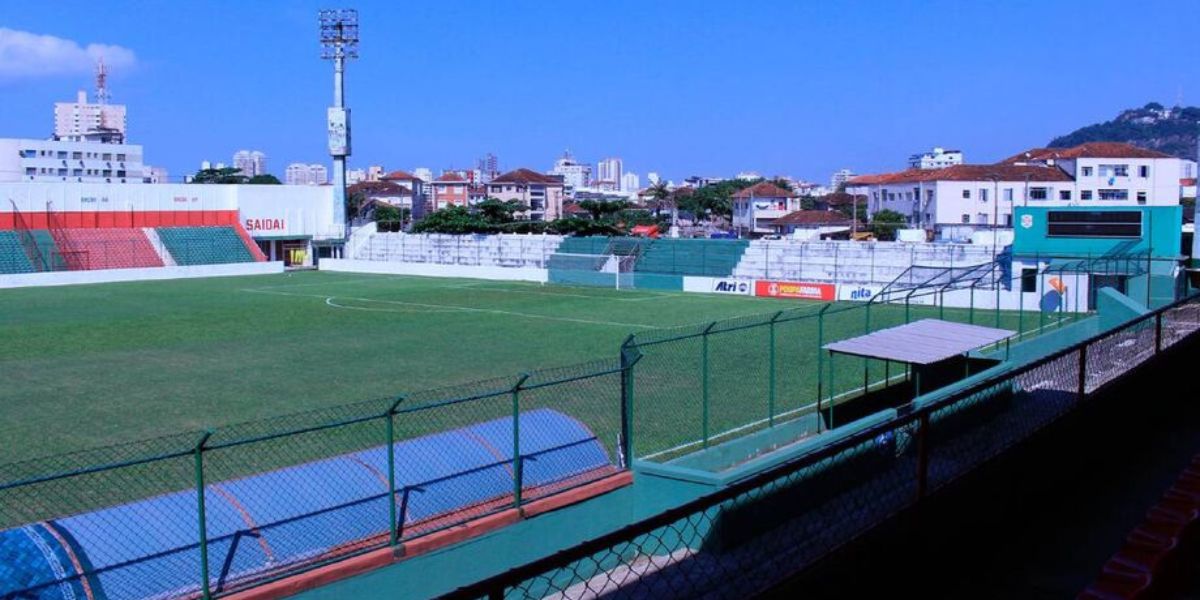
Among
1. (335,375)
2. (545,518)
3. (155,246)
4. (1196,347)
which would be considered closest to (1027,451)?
(545,518)

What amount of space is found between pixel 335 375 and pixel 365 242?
178 ft

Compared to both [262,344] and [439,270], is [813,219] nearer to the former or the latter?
[439,270]

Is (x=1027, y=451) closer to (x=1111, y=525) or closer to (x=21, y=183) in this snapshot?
(x=1111, y=525)

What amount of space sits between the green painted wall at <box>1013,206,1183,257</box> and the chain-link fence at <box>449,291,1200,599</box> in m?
29.9

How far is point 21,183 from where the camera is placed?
60.5m

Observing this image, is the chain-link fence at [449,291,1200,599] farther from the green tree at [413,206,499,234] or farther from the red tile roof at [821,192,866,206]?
the red tile roof at [821,192,866,206]

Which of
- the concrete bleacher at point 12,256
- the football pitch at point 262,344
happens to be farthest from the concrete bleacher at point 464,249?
the concrete bleacher at point 12,256

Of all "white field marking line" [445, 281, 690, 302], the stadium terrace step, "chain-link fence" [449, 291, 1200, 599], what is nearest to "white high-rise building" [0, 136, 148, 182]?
the stadium terrace step

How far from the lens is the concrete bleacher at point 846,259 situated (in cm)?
5134

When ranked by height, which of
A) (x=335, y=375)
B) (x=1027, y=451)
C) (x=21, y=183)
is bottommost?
(x=335, y=375)

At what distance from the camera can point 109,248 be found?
61.2 m

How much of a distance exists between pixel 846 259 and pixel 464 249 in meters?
27.4

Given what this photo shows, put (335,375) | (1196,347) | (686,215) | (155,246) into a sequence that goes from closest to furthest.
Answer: (1196,347), (335,375), (155,246), (686,215)

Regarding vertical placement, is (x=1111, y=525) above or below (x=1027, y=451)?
below
